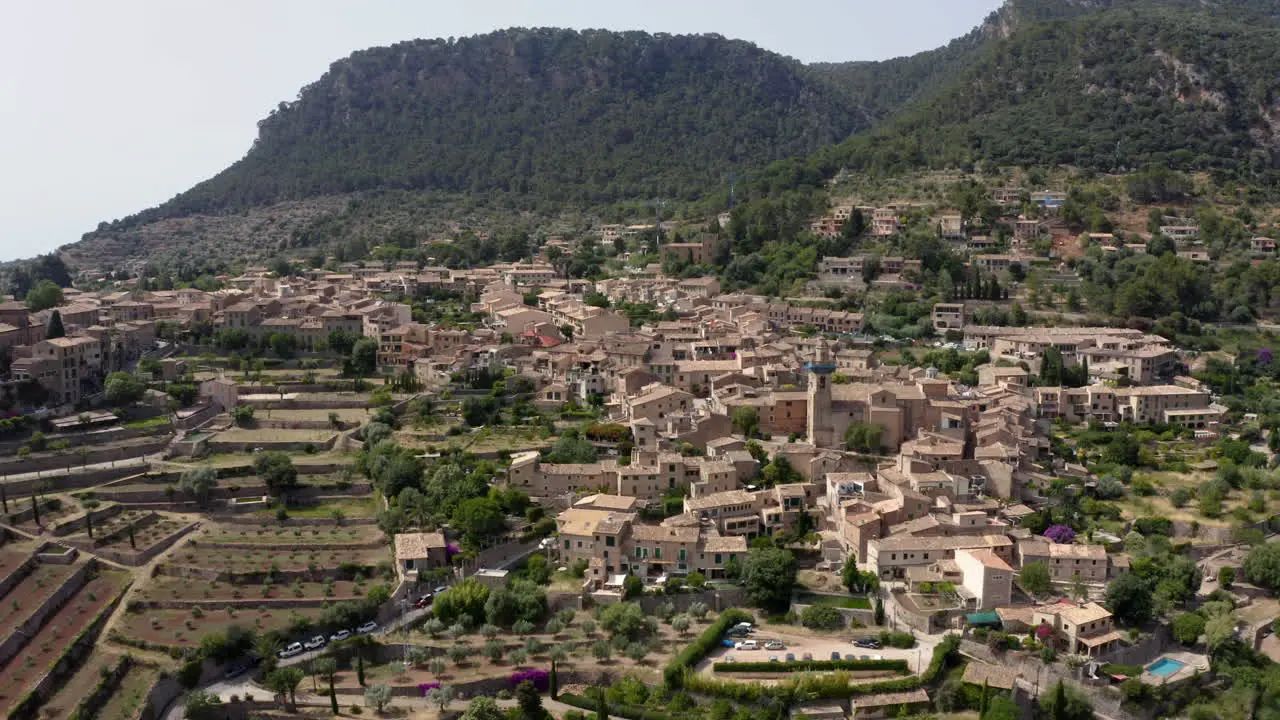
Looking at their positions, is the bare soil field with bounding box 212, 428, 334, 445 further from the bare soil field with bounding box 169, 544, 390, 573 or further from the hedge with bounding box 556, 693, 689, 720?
the hedge with bounding box 556, 693, 689, 720

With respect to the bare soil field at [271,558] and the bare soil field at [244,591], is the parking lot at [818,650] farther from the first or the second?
the bare soil field at [271,558]

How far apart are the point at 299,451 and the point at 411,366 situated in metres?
7.35

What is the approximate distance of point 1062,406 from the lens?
33.7 metres

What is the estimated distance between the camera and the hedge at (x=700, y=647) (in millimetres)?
20641

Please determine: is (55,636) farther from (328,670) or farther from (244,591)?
(328,670)

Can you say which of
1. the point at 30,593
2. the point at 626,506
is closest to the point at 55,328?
the point at 30,593

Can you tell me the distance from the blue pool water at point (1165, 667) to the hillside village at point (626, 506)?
30 cm

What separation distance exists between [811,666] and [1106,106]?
5405 cm

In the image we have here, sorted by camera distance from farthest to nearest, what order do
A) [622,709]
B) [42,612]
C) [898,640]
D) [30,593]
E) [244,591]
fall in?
[244,591] < [30,593] < [42,612] < [898,640] < [622,709]

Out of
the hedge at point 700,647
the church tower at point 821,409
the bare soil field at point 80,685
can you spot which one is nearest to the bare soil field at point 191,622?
the bare soil field at point 80,685

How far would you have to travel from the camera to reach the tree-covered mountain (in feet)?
270

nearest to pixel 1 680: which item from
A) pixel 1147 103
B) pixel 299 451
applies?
pixel 299 451

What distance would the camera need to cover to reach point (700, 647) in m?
21.5

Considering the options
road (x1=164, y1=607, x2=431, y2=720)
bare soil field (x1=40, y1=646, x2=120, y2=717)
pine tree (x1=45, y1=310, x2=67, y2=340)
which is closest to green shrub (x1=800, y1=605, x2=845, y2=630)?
road (x1=164, y1=607, x2=431, y2=720)
